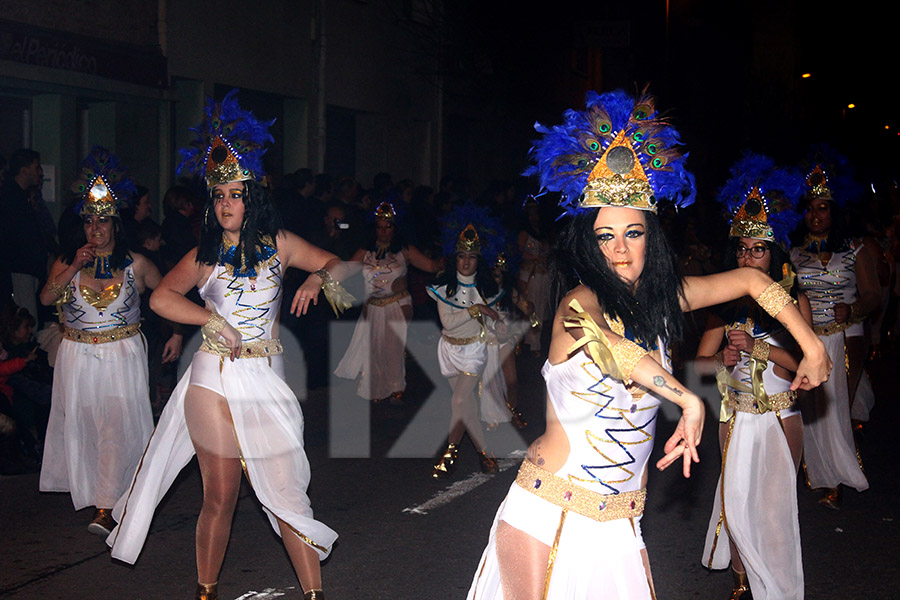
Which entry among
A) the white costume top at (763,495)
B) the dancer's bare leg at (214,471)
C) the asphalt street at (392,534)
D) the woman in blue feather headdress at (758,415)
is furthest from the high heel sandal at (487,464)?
the dancer's bare leg at (214,471)

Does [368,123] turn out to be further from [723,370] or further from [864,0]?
[864,0]

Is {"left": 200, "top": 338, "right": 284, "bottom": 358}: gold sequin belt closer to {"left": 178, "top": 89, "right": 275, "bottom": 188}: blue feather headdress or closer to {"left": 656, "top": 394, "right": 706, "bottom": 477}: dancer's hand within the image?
{"left": 178, "top": 89, "right": 275, "bottom": 188}: blue feather headdress

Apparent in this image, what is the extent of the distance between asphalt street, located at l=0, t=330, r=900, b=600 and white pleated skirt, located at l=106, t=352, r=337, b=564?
1.94 ft

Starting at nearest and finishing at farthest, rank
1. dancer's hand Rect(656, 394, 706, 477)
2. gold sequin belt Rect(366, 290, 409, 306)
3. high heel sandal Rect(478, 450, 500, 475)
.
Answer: dancer's hand Rect(656, 394, 706, 477) < high heel sandal Rect(478, 450, 500, 475) < gold sequin belt Rect(366, 290, 409, 306)

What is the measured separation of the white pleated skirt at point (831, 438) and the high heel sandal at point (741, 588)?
218 centimetres

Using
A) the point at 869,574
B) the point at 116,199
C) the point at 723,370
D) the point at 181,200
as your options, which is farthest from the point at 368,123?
the point at 723,370

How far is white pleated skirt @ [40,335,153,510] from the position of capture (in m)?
6.89

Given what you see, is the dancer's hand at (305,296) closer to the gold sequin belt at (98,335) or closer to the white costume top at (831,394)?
the gold sequin belt at (98,335)

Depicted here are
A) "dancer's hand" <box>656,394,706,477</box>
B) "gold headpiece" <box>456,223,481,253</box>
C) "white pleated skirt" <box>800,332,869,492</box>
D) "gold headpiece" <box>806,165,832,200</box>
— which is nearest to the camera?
"dancer's hand" <box>656,394,706,477</box>

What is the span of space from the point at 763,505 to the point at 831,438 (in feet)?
7.98

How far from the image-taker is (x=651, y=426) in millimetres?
3537

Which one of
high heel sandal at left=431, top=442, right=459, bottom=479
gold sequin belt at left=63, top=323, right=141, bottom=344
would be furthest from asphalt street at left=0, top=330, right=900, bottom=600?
gold sequin belt at left=63, top=323, right=141, bottom=344

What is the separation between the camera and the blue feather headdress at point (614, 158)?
357 centimetres

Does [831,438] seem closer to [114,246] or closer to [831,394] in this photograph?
[831,394]
